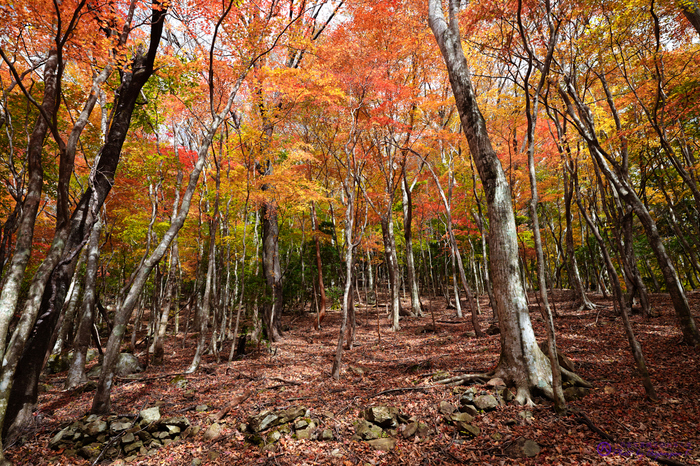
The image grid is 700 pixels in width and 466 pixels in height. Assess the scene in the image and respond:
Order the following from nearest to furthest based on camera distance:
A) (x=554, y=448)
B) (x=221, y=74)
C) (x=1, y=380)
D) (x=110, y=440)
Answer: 1. (x=554, y=448)
2. (x=1, y=380)
3. (x=110, y=440)
4. (x=221, y=74)

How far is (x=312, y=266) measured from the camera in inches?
648

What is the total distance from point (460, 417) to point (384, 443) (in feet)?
3.56

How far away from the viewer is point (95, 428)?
4.37m

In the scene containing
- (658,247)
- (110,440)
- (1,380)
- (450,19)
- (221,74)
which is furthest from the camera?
(221,74)

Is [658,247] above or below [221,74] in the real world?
below

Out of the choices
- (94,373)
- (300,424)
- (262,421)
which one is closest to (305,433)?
(300,424)

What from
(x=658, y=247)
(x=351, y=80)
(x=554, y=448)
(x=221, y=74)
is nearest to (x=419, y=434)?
(x=554, y=448)

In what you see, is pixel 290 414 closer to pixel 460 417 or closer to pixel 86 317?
pixel 460 417

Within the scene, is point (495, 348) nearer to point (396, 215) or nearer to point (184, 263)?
point (396, 215)

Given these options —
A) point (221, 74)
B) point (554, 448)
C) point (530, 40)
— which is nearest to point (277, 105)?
point (221, 74)

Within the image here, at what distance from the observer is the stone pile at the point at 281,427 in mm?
4172

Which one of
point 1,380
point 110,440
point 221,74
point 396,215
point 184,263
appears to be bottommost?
point 110,440

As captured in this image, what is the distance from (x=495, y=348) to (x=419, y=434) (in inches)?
154

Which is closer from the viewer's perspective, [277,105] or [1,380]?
[1,380]
